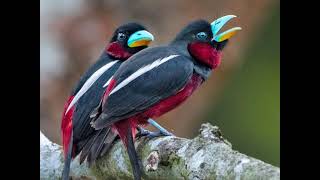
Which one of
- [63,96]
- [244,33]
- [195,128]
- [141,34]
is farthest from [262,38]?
[141,34]

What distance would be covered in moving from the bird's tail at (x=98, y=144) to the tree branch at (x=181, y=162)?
25mm

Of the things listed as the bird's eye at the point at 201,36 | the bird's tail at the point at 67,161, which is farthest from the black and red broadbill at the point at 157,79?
the bird's tail at the point at 67,161

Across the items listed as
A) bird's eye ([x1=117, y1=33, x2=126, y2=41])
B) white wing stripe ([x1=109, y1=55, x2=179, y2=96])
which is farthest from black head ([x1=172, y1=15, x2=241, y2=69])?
bird's eye ([x1=117, y1=33, x2=126, y2=41])

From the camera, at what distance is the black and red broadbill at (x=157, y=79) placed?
8.61ft

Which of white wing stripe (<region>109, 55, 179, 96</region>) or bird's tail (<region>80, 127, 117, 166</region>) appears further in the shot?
bird's tail (<region>80, 127, 117, 166</region>)

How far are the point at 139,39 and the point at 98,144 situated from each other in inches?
19.1

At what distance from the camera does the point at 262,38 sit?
591 centimetres

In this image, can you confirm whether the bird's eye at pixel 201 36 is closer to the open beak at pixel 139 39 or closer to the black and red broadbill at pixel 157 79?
the black and red broadbill at pixel 157 79

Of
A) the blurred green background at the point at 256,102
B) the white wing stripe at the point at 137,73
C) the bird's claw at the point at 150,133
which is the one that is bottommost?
the blurred green background at the point at 256,102

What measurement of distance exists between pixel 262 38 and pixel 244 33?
30 cm

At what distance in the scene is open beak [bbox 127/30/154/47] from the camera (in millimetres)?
2979

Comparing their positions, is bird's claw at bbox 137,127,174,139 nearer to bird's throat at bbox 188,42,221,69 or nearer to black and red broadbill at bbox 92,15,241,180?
black and red broadbill at bbox 92,15,241,180
